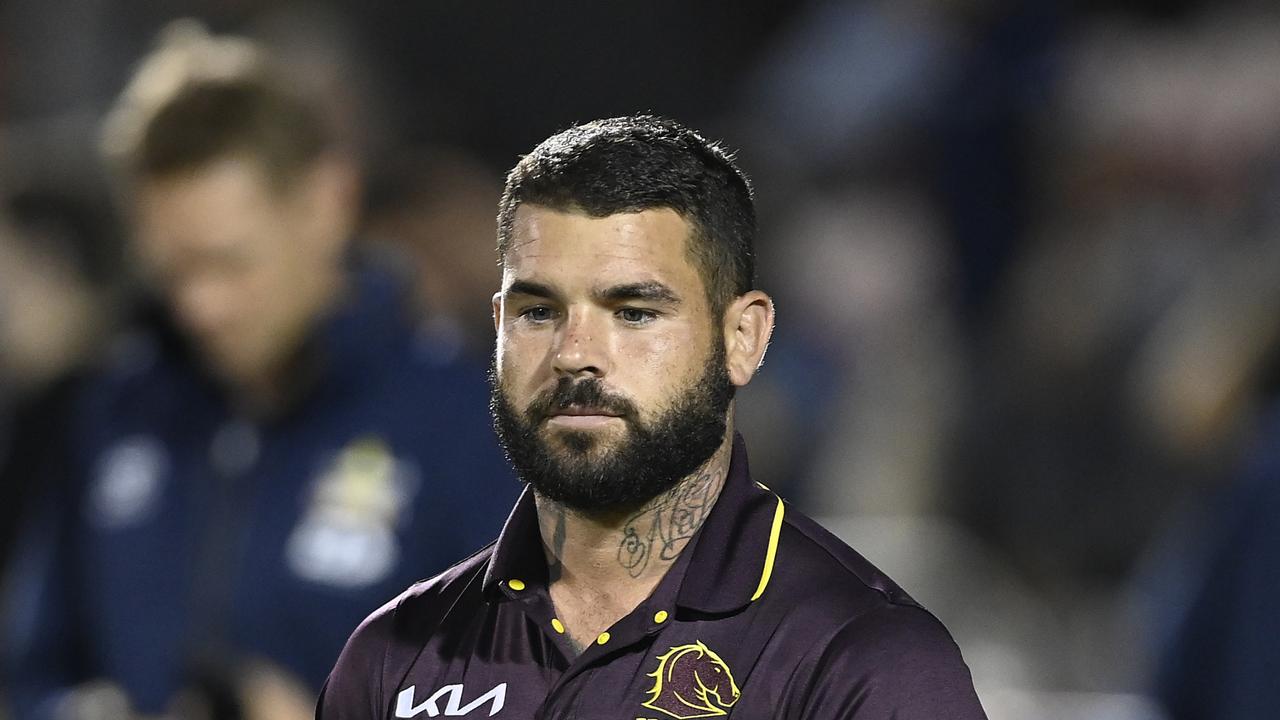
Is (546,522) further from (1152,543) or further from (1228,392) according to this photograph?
(1152,543)

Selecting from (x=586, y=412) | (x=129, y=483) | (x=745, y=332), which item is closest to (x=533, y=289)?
(x=586, y=412)

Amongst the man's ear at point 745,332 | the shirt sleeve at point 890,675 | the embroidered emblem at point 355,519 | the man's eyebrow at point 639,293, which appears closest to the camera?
the shirt sleeve at point 890,675

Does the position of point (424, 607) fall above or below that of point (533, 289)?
below

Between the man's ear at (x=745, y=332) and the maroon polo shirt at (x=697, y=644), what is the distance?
0.16 metres

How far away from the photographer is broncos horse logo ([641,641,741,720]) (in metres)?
2.04

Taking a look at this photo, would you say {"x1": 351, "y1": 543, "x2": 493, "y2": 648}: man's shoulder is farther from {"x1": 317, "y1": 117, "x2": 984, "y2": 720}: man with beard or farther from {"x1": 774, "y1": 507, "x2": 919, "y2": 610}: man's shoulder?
{"x1": 774, "y1": 507, "x2": 919, "y2": 610}: man's shoulder

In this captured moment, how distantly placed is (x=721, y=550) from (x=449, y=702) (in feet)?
1.13

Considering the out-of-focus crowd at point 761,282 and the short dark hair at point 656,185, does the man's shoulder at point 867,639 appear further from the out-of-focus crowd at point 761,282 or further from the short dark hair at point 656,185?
the out-of-focus crowd at point 761,282

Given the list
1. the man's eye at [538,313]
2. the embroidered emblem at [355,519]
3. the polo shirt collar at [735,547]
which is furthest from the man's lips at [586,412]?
the embroidered emblem at [355,519]

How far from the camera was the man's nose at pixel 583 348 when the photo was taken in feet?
6.72

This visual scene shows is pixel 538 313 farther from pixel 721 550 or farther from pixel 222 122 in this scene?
pixel 222 122

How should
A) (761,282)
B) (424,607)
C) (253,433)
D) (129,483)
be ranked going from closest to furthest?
(424,607) → (253,433) → (129,483) → (761,282)

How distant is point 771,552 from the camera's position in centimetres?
218

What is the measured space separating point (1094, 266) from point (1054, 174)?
0.60m
